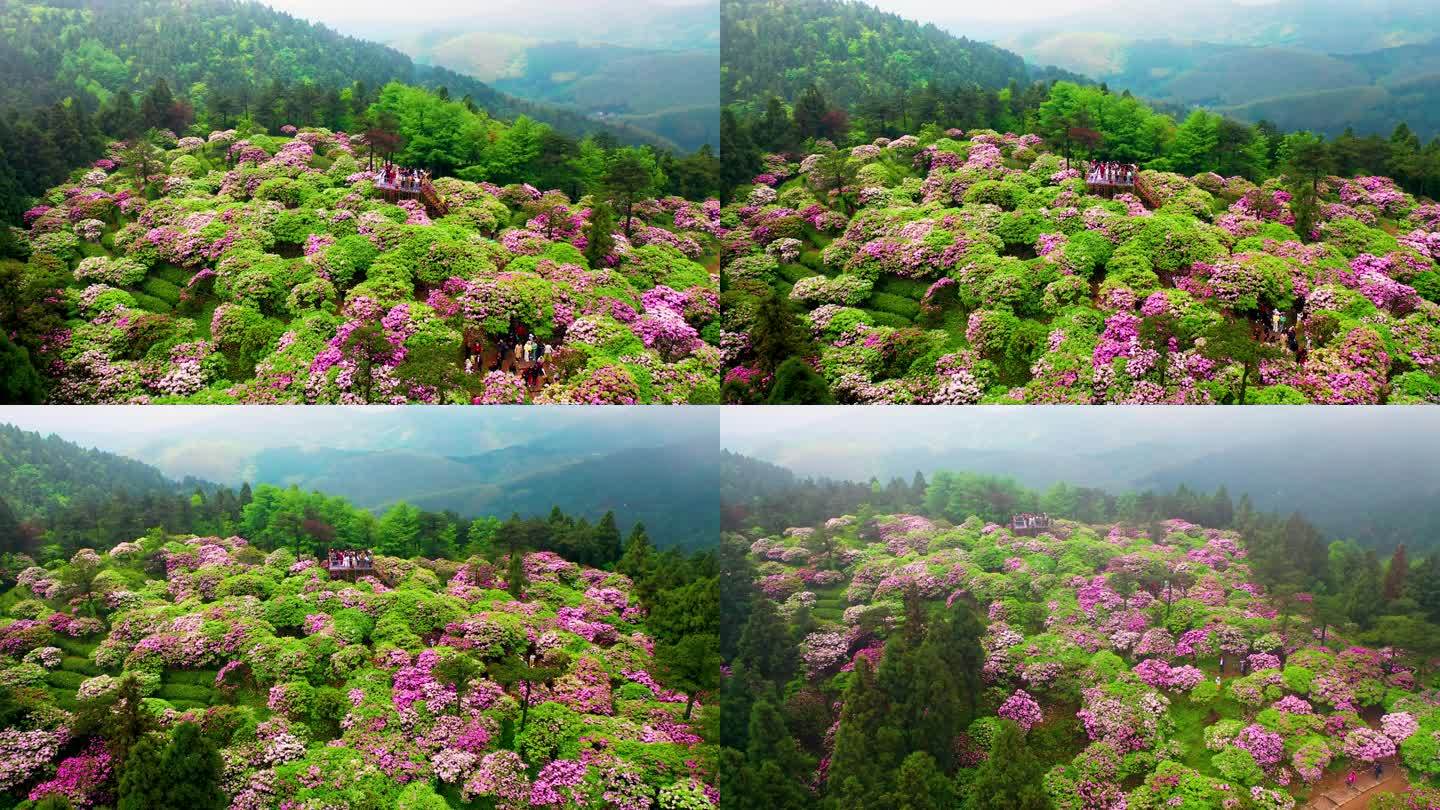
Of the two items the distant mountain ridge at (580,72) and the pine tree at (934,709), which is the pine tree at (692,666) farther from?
the distant mountain ridge at (580,72)

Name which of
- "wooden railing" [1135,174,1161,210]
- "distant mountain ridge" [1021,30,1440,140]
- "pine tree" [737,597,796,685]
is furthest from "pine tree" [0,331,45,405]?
"wooden railing" [1135,174,1161,210]

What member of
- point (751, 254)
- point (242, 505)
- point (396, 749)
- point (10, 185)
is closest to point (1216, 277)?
point (751, 254)

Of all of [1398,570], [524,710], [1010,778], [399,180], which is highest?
[399,180]

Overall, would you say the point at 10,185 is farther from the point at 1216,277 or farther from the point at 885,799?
the point at 1216,277

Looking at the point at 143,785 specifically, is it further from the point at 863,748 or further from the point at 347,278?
the point at 863,748

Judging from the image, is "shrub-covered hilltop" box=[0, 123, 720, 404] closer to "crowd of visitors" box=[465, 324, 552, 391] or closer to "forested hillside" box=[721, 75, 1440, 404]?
"crowd of visitors" box=[465, 324, 552, 391]

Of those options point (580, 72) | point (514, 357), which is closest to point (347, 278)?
point (514, 357)

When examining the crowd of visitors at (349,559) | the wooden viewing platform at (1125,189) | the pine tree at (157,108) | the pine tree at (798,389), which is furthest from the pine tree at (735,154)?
the pine tree at (157,108)
